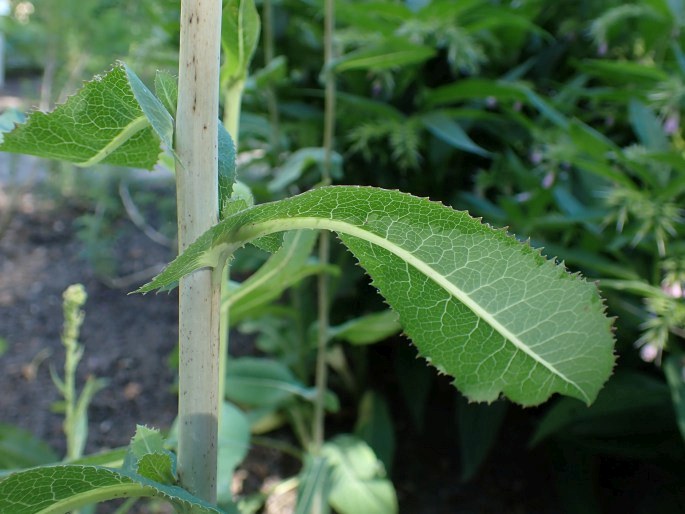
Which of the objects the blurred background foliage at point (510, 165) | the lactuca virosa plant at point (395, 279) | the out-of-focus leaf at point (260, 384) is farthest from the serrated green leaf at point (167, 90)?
the out-of-focus leaf at point (260, 384)

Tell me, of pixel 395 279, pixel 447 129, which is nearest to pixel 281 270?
pixel 395 279

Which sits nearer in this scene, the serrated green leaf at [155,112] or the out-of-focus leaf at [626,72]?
the serrated green leaf at [155,112]

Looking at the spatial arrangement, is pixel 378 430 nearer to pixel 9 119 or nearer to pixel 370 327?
pixel 370 327

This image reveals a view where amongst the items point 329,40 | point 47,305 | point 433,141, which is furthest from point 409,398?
point 47,305

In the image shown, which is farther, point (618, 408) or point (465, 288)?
point (618, 408)

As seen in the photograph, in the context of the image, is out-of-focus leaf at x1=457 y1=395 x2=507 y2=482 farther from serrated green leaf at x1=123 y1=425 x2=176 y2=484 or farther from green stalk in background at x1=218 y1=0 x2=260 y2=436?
→ serrated green leaf at x1=123 y1=425 x2=176 y2=484

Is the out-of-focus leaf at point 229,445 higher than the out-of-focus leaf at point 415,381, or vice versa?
the out-of-focus leaf at point 229,445

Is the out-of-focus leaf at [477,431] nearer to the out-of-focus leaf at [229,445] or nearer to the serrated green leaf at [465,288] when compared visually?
the out-of-focus leaf at [229,445]
